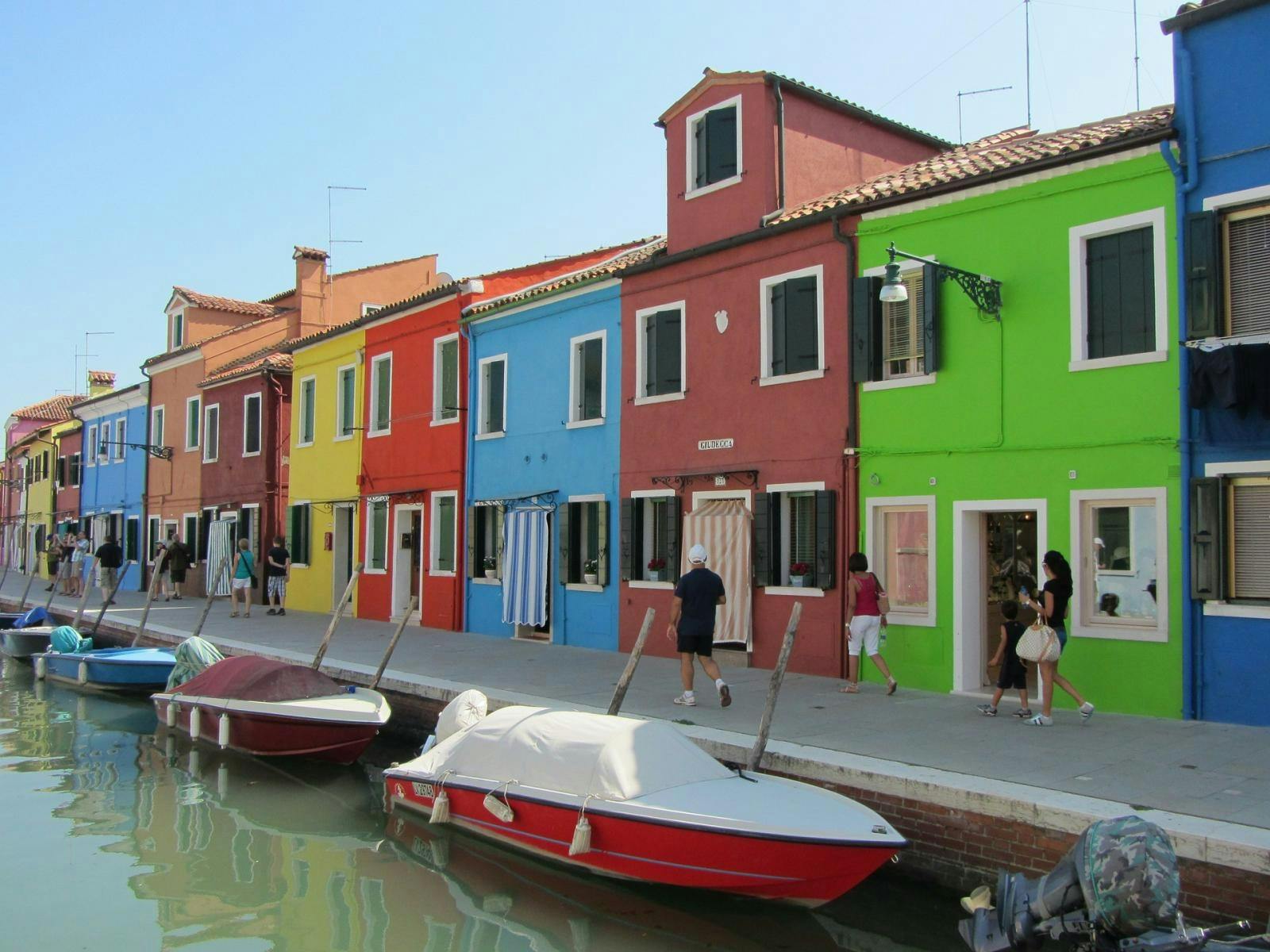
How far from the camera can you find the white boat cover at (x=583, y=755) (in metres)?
7.67

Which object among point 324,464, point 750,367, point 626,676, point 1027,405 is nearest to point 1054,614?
point 1027,405

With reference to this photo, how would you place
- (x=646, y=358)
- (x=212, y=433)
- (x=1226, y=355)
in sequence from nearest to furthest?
1. (x=1226, y=355)
2. (x=646, y=358)
3. (x=212, y=433)

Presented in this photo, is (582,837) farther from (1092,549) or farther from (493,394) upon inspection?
(493,394)

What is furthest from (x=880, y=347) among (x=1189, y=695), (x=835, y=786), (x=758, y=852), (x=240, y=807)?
(x=240, y=807)

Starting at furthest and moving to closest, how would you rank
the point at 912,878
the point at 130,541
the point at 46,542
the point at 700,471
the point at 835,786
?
1. the point at 46,542
2. the point at 130,541
3. the point at 700,471
4. the point at 835,786
5. the point at 912,878

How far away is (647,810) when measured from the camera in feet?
24.0

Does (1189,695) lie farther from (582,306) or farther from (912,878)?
(582,306)

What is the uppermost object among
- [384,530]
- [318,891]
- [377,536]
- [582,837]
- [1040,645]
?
[384,530]

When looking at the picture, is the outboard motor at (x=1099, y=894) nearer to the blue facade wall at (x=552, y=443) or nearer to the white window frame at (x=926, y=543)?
the white window frame at (x=926, y=543)

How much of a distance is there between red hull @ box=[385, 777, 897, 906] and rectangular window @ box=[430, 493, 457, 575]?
1193 cm

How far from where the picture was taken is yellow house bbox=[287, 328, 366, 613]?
22.9 m

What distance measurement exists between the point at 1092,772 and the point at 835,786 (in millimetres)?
1791

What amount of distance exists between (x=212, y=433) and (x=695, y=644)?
21.9m

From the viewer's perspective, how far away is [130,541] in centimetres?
3419
